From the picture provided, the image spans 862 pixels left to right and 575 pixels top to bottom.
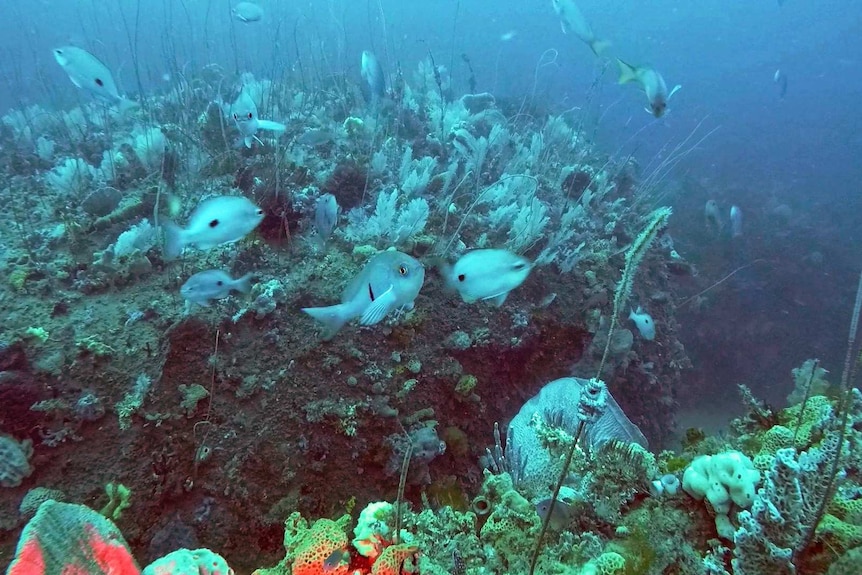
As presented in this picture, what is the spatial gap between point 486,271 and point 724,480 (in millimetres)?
1726

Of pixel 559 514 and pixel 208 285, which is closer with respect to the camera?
pixel 559 514

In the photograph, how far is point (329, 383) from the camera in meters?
3.89

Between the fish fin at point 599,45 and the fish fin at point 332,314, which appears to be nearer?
the fish fin at point 332,314

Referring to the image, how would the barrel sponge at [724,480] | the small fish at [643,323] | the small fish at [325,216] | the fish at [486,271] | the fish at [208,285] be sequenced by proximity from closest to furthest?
the barrel sponge at [724,480] < the fish at [486,271] < the fish at [208,285] < the small fish at [325,216] < the small fish at [643,323]

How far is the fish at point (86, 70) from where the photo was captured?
427 centimetres

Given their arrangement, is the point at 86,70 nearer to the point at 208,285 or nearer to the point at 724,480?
the point at 208,285

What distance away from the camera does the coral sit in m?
2.97

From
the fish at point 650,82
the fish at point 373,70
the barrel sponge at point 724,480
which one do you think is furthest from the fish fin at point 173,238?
the fish at point 650,82

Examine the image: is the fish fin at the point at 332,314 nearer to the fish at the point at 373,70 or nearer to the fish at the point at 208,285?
the fish at the point at 208,285

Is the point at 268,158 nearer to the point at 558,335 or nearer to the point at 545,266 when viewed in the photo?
the point at 545,266

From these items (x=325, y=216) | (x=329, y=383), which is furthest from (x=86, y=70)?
(x=329, y=383)

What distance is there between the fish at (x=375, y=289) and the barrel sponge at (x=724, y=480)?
6.33ft

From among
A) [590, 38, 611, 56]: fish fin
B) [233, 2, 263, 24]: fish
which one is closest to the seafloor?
[590, 38, 611, 56]: fish fin

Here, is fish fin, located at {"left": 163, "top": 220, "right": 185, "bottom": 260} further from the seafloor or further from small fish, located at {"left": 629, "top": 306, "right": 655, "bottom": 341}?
small fish, located at {"left": 629, "top": 306, "right": 655, "bottom": 341}
